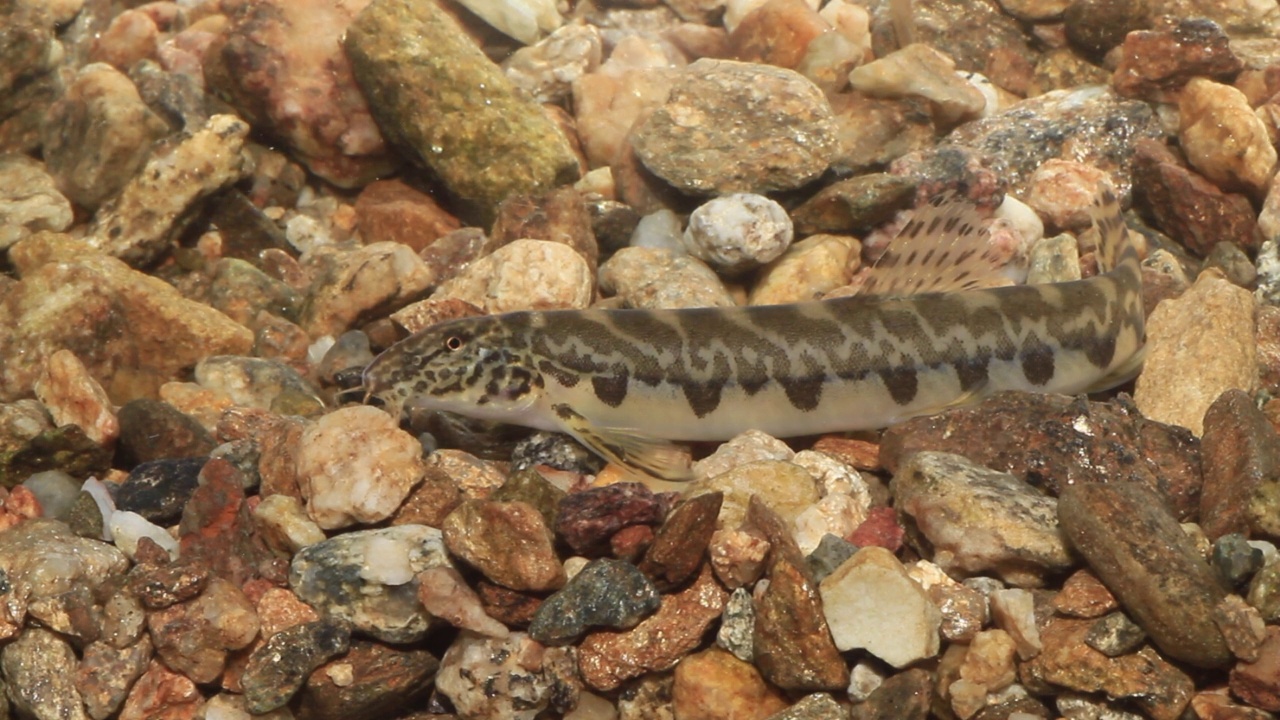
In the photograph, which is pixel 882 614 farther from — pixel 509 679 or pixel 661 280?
pixel 661 280

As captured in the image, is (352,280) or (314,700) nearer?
(314,700)

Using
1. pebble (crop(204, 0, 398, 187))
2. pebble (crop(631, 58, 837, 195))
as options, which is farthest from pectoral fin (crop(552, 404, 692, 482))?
pebble (crop(204, 0, 398, 187))

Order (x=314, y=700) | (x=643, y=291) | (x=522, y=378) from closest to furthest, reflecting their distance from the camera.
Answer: (x=314, y=700), (x=522, y=378), (x=643, y=291)

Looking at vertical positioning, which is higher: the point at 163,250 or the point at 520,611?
the point at 520,611

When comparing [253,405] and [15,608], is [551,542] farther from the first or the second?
[253,405]

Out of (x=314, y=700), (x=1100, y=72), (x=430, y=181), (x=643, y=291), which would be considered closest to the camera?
(x=314, y=700)

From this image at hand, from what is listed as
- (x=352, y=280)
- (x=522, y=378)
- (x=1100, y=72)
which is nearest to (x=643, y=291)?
(x=522, y=378)

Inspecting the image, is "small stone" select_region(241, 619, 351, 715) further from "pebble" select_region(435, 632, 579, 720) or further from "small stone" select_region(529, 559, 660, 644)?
"small stone" select_region(529, 559, 660, 644)
